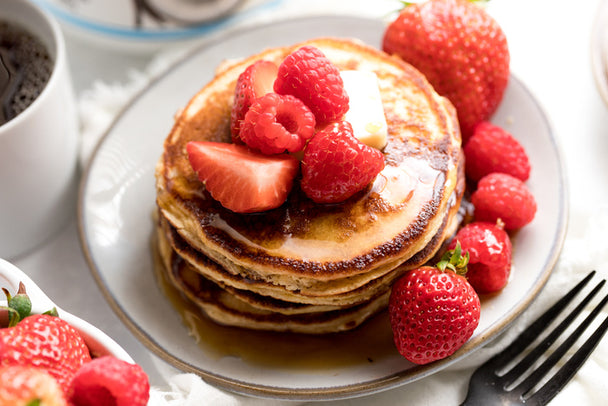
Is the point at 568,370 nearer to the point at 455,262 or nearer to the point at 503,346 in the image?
the point at 503,346

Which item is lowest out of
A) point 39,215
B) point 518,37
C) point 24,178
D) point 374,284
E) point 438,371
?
point 39,215

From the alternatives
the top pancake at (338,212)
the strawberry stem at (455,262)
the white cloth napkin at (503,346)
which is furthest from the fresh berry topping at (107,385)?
the strawberry stem at (455,262)

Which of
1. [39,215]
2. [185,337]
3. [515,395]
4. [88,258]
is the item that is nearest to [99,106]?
[39,215]

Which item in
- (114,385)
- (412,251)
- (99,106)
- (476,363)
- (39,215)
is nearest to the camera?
(114,385)

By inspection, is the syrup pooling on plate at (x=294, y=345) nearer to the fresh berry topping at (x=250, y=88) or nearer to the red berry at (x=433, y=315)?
the red berry at (x=433, y=315)

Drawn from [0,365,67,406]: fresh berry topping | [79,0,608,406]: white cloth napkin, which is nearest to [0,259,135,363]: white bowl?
[0,365,67,406]: fresh berry topping

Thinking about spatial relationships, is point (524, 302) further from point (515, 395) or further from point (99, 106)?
point (99, 106)
